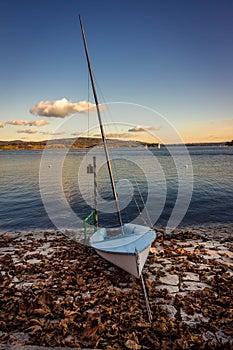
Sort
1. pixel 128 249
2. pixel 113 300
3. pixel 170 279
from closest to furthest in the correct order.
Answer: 1. pixel 113 300
2. pixel 128 249
3. pixel 170 279

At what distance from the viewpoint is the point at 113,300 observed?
567cm

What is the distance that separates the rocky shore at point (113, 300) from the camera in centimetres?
439

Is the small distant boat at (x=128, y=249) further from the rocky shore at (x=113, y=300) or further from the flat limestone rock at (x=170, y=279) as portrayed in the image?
the flat limestone rock at (x=170, y=279)

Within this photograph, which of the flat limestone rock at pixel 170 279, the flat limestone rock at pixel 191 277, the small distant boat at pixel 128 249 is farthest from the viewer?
the flat limestone rock at pixel 191 277

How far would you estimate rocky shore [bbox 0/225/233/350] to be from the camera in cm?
439

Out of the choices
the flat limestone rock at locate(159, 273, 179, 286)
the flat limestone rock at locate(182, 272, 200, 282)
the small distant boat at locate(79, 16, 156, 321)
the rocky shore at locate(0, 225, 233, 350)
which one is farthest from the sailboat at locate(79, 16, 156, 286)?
the flat limestone rock at locate(182, 272, 200, 282)

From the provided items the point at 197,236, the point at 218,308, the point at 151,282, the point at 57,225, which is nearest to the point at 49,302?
the point at 151,282

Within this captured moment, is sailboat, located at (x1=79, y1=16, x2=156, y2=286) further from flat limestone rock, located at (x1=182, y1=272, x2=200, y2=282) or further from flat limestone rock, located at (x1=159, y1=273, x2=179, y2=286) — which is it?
flat limestone rock, located at (x1=182, y1=272, x2=200, y2=282)

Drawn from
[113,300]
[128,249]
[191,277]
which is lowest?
[191,277]

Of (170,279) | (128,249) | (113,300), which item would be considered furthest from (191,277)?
(113,300)

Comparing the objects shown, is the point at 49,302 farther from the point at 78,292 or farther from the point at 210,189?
the point at 210,189

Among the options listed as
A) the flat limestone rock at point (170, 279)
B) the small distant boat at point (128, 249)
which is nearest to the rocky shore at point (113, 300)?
the flat limestone rock at point (170, 279)

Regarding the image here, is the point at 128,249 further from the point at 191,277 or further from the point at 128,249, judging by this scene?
the point at 191,277

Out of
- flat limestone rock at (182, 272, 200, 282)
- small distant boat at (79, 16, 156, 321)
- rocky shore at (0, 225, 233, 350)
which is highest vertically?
small distant boat at (79, 16, 156, 321)
